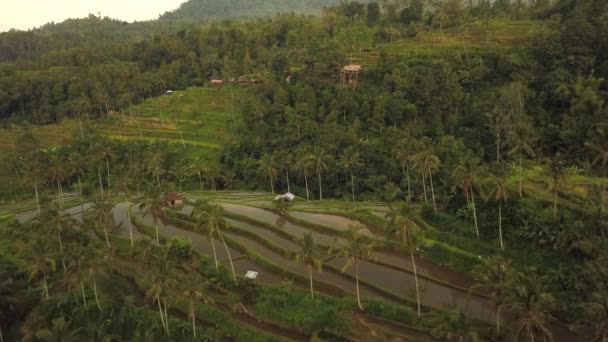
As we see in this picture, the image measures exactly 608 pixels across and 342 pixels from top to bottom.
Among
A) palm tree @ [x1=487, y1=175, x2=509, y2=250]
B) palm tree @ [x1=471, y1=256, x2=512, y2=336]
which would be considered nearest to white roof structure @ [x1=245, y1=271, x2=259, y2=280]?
palm tree @ [x1=471, y1=256, x2=512, y2=336]

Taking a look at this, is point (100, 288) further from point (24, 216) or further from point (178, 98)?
point (178, 98)

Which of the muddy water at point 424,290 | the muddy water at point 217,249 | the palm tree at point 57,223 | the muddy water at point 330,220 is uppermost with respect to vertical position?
the palm tree at point 57,223

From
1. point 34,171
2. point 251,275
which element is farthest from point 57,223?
point 251,275

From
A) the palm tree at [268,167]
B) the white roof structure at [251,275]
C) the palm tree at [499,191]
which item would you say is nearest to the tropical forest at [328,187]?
Result: the palm tree at [499,191]

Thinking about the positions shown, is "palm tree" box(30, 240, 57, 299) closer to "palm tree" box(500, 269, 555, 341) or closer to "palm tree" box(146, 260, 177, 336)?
"palm tree" box(146, 260, 177, 336)

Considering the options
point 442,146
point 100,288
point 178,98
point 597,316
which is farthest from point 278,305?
point 178,98

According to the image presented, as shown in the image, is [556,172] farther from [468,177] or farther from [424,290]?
[424,290]

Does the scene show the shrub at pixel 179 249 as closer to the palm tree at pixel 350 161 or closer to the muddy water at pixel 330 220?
the muddy water at pixel 330 220
